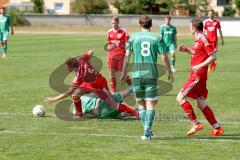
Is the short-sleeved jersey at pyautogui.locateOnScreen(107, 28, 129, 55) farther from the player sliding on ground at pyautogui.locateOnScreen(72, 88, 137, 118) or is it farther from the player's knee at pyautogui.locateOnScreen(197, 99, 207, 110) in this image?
the player's knee at pyautogui.locateOnScreen(197, 99, 207, 110)

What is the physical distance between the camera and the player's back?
35.8 feet

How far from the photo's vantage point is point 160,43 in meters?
11.0

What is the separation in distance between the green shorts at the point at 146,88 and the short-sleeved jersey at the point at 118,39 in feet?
21.2

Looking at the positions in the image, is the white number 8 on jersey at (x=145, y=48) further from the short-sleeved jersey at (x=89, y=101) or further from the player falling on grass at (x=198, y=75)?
the short-sleeved jersey at (x=89, y=101)

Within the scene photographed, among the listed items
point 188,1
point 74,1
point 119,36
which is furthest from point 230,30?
point 119,36

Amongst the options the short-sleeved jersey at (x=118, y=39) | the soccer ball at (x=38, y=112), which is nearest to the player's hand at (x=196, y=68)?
the soccer ball at (x=38, y=112)

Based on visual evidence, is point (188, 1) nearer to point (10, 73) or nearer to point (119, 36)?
point (10, 73)

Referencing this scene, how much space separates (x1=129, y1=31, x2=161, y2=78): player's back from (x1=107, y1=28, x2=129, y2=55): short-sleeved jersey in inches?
254

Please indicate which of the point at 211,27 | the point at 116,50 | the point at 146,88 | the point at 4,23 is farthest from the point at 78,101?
the point at 4,23

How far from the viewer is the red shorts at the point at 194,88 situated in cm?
1139

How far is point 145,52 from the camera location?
10.9 meters

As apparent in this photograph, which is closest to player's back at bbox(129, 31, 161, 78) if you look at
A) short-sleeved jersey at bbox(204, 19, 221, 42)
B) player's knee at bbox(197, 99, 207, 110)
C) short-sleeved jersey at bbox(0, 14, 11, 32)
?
player's knee at bbox(197, 99, 207, 110)

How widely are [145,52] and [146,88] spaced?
0.63 meters

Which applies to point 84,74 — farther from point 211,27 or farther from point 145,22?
point 211,27
